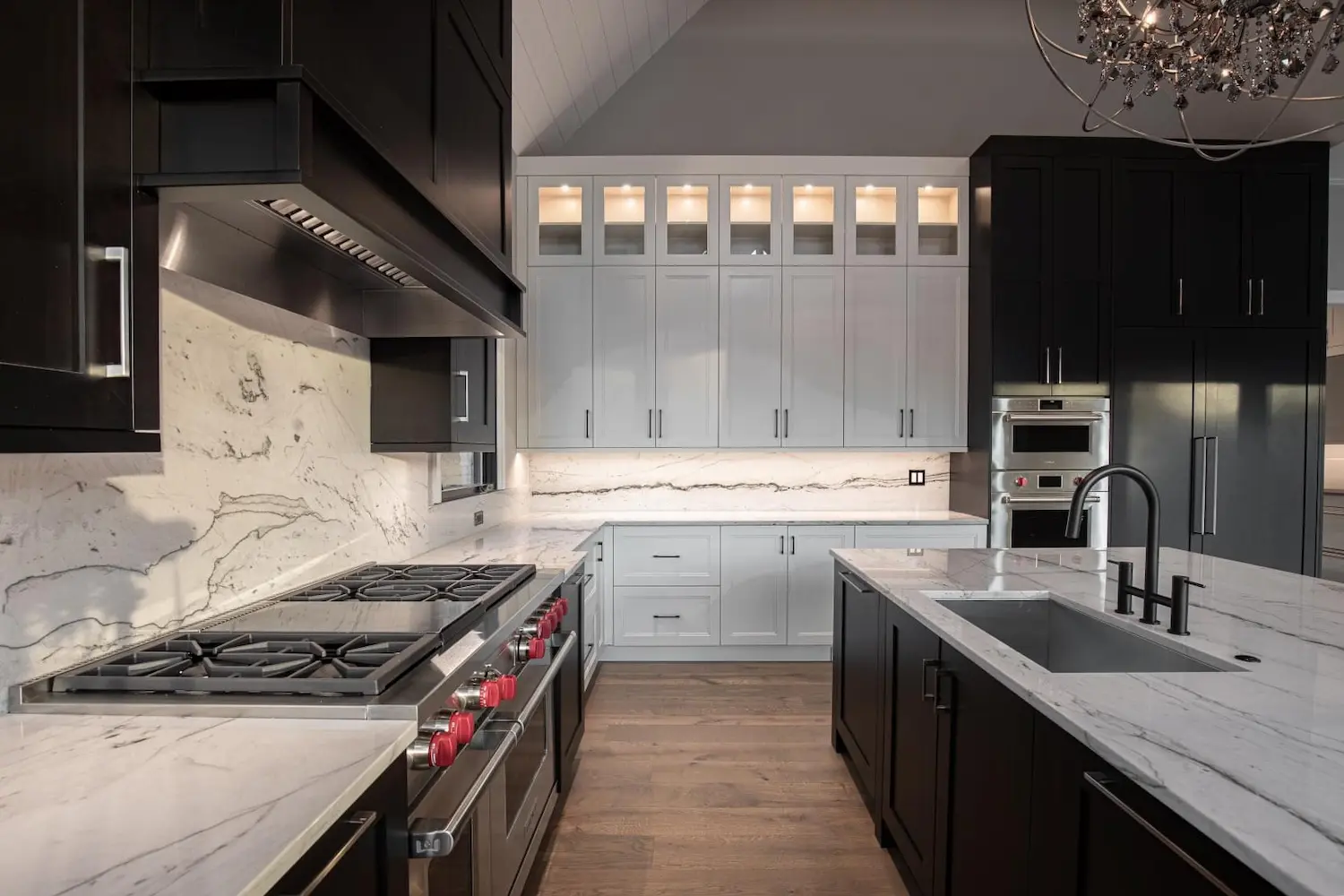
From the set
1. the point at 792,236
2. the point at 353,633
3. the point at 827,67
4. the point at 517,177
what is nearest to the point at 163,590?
the point at 353,633

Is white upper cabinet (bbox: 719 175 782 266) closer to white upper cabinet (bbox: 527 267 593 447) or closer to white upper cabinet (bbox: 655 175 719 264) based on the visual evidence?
white upper cabinet (bbox: 655 175 719 264)

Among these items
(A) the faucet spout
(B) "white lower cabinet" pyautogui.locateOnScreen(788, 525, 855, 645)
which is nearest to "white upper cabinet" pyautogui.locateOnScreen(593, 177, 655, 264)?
(B) "white lower cabinet" pyautogui.locateOnScreen(788, 525, 855, 645)

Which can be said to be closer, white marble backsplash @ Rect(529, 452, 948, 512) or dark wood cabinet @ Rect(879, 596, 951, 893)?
dark wood cabinet @ Rect(879, 596, 951, 893)

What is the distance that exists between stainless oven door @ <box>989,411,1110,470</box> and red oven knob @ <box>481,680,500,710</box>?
3356 mm

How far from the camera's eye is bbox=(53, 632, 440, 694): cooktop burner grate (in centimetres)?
109

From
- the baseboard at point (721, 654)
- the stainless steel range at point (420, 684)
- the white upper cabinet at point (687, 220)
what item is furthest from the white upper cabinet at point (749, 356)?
the stainless steel range at point (420, 684)

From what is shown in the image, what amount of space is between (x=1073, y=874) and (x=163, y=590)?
1.75 metres

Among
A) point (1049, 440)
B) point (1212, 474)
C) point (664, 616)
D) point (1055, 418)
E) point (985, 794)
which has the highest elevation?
point (1055, 418)

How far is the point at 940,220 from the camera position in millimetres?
4172

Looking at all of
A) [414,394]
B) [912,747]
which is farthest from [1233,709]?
[414,394]

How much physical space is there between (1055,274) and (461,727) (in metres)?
3.97

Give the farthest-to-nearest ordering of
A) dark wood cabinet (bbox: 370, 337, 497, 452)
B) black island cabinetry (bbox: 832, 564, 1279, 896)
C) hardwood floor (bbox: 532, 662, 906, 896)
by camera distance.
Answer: dark wood cabinet (bbox: 370, 337, 497, 452) < hardwood floor (bbox: 532, 662, 906, 896) < black island cabinetry (bbox: 832, 564, 1279, 896)

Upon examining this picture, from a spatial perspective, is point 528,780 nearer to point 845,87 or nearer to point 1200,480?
point 1200,480

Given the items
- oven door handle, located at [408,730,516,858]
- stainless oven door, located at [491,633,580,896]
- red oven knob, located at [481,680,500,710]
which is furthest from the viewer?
stainless oven door, located at [491,633,580,896]
